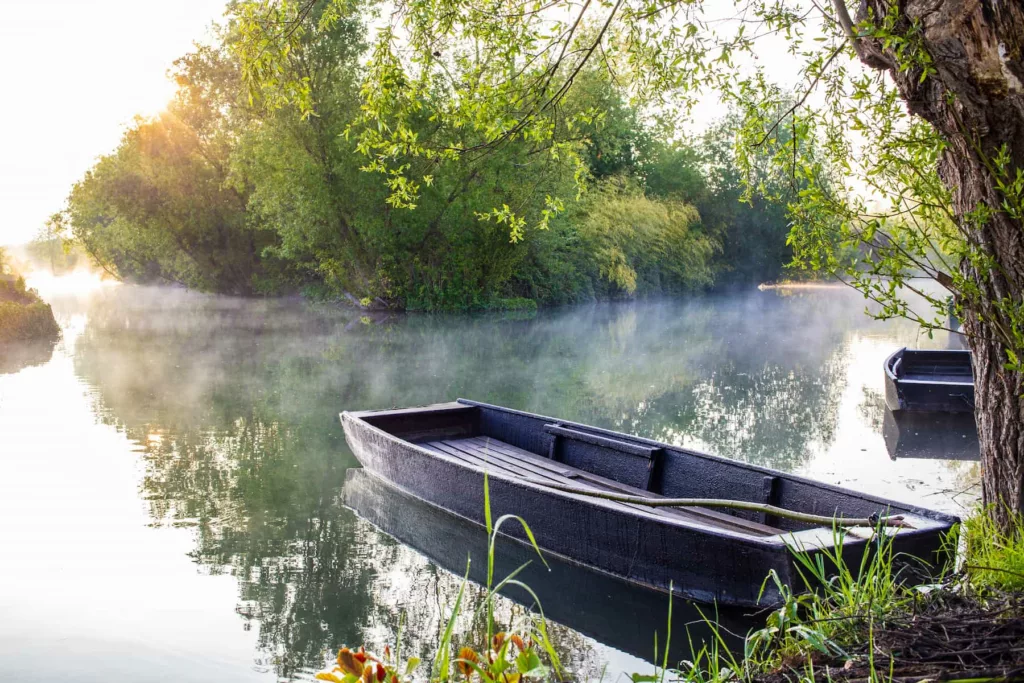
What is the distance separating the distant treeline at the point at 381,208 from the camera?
22.2 m

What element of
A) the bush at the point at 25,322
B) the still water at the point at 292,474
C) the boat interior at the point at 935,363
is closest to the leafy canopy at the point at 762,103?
the still water at the point at 292,474

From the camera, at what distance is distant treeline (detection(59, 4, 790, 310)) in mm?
22172

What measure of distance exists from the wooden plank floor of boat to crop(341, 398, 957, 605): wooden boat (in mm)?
12

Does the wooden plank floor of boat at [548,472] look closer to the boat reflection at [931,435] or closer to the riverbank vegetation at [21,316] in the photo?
the boat reflection at [931,435]

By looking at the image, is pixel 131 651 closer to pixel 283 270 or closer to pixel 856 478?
pixel 856 478

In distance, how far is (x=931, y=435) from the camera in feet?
29.0

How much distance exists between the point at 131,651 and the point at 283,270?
29.4m

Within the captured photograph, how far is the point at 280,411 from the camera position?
10.1m

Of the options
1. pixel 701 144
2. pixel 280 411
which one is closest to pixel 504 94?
pixel 280 411

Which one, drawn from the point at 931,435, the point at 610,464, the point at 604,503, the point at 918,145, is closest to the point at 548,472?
the point at 610,464

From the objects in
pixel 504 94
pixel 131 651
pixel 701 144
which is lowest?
pixel 131 651

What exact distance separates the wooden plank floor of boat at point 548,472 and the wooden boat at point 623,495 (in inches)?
0.5

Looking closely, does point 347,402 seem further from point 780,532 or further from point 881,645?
point 881,645

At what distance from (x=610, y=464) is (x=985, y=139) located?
3391 millimetres
